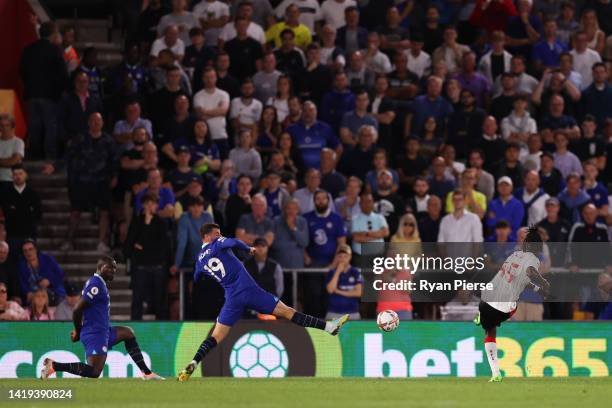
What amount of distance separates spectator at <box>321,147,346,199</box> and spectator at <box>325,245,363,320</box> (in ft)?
6.91

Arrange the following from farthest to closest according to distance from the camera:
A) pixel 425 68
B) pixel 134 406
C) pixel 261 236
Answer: pixel 425 68
pixel 261 236
pixel 134 406

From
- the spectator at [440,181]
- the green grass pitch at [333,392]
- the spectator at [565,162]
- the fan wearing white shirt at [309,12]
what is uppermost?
the fan wearing white shirt at [309,12]

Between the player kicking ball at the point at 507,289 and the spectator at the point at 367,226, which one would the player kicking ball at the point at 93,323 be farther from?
the spectator at the point at 367,226

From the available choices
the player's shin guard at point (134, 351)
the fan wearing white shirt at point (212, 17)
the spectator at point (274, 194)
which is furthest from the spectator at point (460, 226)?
the fan wearing white shirt at point (212, 17)

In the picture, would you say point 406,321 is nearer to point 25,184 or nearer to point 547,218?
point 547,218

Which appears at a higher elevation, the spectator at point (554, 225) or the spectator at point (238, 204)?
the spectator at point (238, 204)

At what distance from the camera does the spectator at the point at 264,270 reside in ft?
76.1

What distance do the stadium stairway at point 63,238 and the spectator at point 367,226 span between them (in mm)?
3426

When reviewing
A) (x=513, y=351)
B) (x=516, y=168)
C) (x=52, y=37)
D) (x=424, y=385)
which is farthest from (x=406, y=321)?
(x=52, y=37)

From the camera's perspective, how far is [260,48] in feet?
89.1

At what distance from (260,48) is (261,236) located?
4667 mm

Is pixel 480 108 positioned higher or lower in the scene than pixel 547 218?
higher

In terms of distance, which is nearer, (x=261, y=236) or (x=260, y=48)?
(x=261, y=236)

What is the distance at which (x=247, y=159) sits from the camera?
83.1 feet
